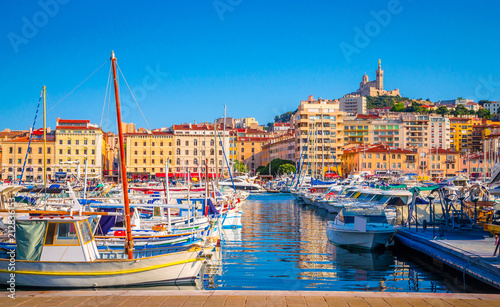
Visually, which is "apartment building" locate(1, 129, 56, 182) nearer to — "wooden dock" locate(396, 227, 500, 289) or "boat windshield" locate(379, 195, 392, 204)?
"boat windshield" locate(379, 195, 392, 204)

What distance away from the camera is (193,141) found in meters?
114

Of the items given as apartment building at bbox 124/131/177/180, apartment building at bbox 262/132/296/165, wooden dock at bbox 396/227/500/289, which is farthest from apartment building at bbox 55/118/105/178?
wooden dock at bbox 396/227/500/289

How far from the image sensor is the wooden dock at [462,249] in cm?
1489

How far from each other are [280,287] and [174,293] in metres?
5.88

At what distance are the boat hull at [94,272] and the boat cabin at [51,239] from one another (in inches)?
9.1

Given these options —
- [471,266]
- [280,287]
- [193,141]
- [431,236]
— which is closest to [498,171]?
[431,236]

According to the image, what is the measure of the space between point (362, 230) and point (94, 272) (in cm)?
1293

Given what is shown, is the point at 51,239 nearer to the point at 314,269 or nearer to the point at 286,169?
the point at 314,269

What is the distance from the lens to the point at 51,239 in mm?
14617

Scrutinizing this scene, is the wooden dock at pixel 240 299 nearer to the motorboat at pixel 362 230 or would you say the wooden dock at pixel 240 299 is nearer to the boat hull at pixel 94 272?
the boat hull at pixel 94 272

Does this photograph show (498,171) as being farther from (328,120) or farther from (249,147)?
(249,147)

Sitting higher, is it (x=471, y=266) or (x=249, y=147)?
(x=249, y=147)

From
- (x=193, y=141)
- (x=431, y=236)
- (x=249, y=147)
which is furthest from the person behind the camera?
(x=249, y=147)

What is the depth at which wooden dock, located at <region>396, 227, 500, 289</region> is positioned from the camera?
14889 millimetres
